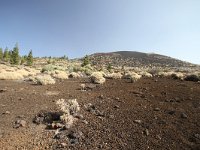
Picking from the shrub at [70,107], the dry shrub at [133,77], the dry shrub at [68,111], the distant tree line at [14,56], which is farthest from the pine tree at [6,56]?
the dry shrub at [68,111]

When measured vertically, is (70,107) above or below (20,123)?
above

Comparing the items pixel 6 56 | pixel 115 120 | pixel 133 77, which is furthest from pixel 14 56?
pixel 115 120

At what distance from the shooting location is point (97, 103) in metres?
14.5

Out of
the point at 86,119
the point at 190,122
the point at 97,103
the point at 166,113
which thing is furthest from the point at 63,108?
the point at 190,122

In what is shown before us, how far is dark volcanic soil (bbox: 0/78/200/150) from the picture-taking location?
9688mm

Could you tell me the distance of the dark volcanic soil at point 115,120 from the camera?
31.8ft

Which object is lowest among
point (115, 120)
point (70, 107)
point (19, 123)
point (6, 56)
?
point (19, 123)

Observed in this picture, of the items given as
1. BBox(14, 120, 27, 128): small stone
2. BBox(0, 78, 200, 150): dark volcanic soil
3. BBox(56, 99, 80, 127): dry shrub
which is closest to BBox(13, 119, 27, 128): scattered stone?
BBox(14, 120, 27, 128): small stone

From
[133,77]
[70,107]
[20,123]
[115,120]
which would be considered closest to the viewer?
[20,123]

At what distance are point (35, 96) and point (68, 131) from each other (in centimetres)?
636

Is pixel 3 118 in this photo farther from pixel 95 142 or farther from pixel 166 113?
pixel 166 113

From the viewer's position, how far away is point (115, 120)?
11.8 meters

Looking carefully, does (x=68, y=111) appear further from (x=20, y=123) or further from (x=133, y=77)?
(x=133, y=77)

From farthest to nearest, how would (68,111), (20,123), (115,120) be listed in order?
(68,111)
(115,120)
(20,123)
